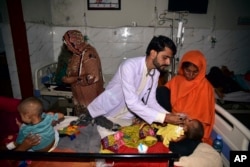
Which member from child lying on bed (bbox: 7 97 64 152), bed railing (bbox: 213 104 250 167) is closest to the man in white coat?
bed railing (bbox: 213 104 250 167)

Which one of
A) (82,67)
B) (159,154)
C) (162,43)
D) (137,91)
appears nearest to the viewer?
(159,154)

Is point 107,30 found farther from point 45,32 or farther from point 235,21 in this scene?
point 235,21

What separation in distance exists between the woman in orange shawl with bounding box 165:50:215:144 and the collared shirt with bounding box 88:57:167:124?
0.33 meters

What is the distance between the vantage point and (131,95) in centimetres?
253

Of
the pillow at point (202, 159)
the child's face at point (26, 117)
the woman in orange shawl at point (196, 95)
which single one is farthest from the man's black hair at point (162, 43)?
the child's face at point (26, 117)

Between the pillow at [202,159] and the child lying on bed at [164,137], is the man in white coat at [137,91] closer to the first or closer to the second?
the child lying on bed at [164,137]

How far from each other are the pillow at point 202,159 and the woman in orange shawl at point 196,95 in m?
0.30

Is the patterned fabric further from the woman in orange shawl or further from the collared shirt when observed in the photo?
the woman in orange shawl

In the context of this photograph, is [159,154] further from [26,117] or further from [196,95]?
[196,95]

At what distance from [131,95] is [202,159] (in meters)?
1.06

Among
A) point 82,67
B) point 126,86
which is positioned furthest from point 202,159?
point 82,67

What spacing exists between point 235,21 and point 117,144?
16.2 feet

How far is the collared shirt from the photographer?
8.29ft

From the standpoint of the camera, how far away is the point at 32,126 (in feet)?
6.88
